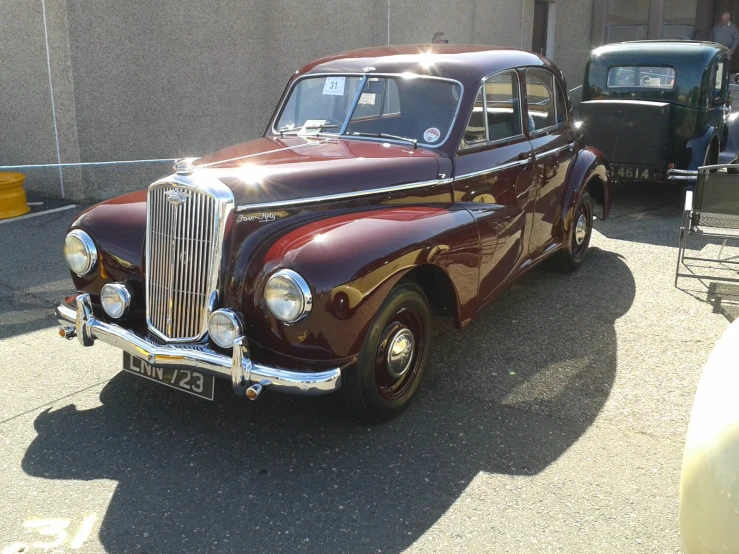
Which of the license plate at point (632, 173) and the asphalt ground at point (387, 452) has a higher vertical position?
the license plate at point (632, 173)

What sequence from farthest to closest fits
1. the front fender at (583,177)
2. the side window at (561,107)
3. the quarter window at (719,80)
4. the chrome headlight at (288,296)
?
the quarter window at (719,80) → the side window at (561,107) → the front fender at (583,177) → the chrome headlight at (288,296)

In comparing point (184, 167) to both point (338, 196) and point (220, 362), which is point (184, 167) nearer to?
point (338, 196)

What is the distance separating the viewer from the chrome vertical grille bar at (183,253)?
10.4ft

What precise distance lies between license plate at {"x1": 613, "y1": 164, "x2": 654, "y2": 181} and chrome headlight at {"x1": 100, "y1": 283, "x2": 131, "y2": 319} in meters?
6.02

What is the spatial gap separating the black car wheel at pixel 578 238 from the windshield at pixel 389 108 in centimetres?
175

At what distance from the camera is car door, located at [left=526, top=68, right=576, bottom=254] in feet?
15.9

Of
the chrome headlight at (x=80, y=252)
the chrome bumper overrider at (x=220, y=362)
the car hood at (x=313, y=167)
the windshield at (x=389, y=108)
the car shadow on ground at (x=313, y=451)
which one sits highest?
the windshield at (x=389, y=108)

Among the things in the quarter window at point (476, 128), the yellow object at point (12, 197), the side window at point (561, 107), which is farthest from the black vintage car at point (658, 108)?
the yellow object at point (12, 197)

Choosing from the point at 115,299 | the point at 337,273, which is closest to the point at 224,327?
the point at 337,273

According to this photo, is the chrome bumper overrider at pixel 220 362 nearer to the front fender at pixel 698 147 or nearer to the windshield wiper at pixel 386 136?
the windshield wiper at pixel 386 136

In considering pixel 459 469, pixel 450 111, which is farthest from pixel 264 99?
pixel 459 469

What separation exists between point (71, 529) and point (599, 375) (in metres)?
2.76

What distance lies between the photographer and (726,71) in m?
8.73

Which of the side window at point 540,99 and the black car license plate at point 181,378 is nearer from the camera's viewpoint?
the black car license plate at point 181,378
